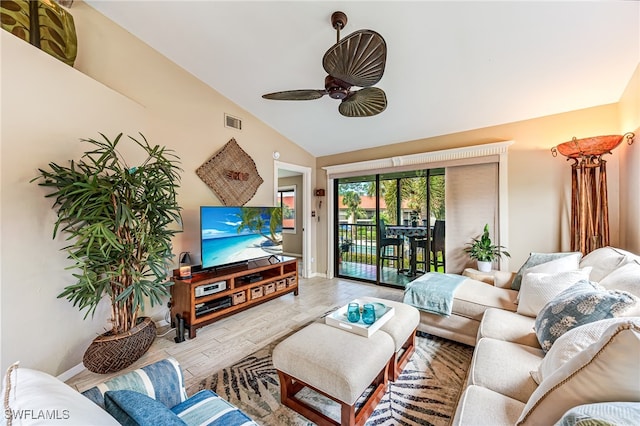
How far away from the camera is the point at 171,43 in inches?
106

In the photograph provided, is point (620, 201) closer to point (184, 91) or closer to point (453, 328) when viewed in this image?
point (453, 328)

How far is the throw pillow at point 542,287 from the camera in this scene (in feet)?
5.91

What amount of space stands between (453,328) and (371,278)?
2239 mm

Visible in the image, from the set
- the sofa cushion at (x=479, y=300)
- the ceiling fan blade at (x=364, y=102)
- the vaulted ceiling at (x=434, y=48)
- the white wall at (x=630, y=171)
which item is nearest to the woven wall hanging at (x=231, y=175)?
the vaulted ceiling at (x=434, y=48)

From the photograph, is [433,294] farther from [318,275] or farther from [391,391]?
[318,275]

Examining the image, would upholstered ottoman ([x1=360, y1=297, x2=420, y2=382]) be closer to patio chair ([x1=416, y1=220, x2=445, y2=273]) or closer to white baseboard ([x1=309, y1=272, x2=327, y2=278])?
patio chair ([x1=416, y1=220, x2=445, y2=273])

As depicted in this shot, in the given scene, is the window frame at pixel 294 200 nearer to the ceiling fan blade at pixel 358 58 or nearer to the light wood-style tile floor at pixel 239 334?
the light wood-style tile floor at pixel 239 334

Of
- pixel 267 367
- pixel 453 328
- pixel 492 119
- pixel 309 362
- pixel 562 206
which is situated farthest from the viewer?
pixel 492 119

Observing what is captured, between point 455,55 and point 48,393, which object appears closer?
point 48,393

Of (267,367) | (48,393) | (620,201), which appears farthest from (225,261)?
(620,201)

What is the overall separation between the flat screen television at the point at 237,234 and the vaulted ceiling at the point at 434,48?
164 cm

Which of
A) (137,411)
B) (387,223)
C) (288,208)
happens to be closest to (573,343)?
(137,411)

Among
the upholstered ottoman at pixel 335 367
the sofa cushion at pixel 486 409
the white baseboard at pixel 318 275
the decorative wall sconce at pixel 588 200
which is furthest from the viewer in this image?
the white baseboard at pixel 318 275

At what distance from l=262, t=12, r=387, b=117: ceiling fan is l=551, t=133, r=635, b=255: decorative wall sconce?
82.3 inches
